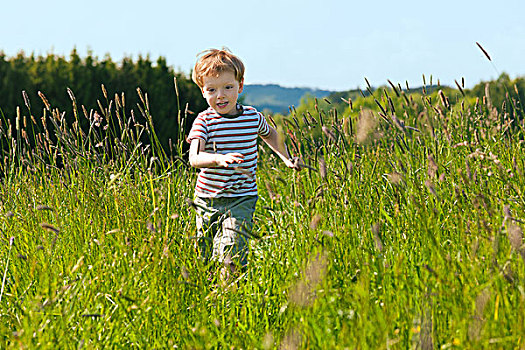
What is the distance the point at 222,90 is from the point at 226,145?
12.7 inches

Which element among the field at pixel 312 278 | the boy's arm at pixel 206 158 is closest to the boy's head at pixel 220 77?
the boy's arm at pixel 206 158

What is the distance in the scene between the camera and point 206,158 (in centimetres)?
305

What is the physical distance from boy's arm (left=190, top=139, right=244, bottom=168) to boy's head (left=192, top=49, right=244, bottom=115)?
271 mm

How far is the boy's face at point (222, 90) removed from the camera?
338cm

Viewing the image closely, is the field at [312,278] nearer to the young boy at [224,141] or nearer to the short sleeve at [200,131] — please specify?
the young boy at [224,141]

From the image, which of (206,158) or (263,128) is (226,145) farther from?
(206,158)

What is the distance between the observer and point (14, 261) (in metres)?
3.11

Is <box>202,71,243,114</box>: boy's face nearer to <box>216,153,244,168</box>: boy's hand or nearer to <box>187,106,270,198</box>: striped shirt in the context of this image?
<box>187,106,270,198</box>: striped shirt

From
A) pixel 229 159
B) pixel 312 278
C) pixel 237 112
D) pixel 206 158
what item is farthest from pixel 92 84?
pixel 312 278

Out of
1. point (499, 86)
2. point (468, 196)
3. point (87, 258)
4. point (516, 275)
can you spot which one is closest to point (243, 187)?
point (87, 258)

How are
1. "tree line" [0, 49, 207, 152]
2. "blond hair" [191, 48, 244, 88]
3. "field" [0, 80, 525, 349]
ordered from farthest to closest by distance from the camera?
"tree line" [0, 49, 207, 152]
"blond hair" [191, 48, 244, 88]
"field" [0, 80, 525, 349]

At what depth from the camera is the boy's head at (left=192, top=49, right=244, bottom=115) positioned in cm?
337

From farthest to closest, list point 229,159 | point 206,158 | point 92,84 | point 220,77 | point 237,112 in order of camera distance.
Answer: point 92,84 → point 237,112 → point 220,77 → point 206,158 → point 229,159

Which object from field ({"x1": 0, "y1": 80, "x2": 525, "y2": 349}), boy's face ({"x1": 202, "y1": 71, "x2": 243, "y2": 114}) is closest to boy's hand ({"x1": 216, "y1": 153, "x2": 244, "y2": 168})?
field ({"x1": 0, "y1": 80, "x2": 525, "y2": 349})
